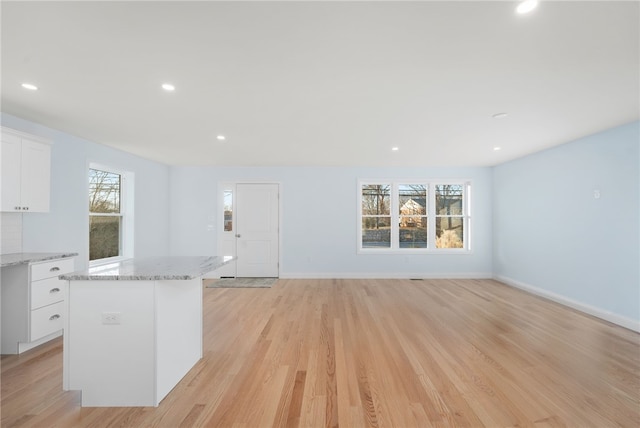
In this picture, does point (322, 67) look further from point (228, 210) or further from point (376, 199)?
point (228, 210)

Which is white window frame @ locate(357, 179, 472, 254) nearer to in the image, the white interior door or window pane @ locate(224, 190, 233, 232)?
the white interior door

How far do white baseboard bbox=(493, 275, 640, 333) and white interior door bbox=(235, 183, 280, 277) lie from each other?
16.0ft

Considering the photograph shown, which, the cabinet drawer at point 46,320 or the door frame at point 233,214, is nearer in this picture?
the cabinet drawer at point 46,320

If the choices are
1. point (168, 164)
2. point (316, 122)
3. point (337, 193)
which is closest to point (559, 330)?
point (316, 122)

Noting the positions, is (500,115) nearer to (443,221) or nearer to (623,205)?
(623,205)

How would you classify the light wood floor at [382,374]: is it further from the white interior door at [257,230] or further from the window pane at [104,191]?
the window pane at [104,191]

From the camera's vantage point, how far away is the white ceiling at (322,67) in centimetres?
157

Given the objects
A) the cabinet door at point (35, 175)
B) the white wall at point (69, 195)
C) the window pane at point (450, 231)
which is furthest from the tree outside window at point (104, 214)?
the window pane at point (450, 231)

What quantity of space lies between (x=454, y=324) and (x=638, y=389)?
5.03ft

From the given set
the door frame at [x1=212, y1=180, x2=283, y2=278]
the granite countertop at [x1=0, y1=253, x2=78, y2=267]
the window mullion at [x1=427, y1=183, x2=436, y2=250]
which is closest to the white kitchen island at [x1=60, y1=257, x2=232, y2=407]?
the granite countertop at [x1=0, y1=253, x2=78, y2=267]

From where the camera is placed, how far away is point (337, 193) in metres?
6.13

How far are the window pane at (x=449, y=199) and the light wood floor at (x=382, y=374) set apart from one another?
8.88ft

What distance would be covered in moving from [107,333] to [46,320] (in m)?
1.64

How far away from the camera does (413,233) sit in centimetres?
624
